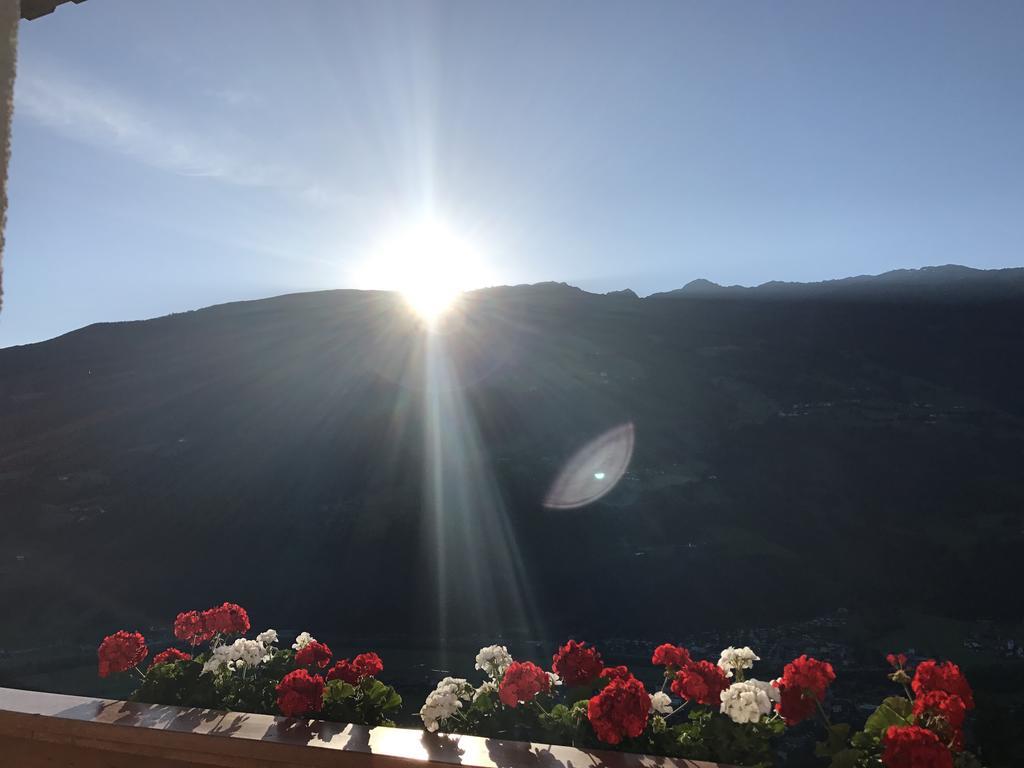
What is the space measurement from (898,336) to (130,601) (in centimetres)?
3301

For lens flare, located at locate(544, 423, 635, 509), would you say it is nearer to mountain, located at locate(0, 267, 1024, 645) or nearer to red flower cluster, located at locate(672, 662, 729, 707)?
mountain, located at locate(0, 267, 1024, 645)

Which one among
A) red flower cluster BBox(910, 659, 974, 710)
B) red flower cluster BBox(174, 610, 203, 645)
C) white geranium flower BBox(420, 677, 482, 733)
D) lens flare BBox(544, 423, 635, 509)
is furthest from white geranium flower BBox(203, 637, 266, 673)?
lens flare BBox(544, 423, 635, 509)

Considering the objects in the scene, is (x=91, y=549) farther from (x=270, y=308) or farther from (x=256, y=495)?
(x=270, y=308)

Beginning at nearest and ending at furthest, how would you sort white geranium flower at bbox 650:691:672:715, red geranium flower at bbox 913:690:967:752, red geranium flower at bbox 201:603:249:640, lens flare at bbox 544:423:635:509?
red geranium flower at bbox 913:690:967:752 < white geranium flower at bbox 650:691:672:715 < red geranium flower at bbox 201:603:249:640 < lens flare at bbox 544:423:635:509

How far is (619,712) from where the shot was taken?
1.79 meters

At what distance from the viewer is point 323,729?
6.65 ft

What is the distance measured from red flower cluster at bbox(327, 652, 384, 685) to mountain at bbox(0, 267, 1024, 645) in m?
14.5

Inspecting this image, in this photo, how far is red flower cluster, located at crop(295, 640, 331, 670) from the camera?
8.17 feet

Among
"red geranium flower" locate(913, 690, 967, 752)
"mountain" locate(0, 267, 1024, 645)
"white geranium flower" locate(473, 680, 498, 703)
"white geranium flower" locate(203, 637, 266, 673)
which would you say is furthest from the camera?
"mountain" locate(0, 267, 1024, 645)

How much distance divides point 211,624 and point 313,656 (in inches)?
23.0

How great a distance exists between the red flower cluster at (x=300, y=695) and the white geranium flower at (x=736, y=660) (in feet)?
4.49

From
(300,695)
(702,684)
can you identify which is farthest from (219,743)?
(702,684)

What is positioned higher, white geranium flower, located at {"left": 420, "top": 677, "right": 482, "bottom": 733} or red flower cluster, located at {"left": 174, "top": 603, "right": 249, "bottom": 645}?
white geranium flower, located at {"left": 420, "top": 677, "right": 482, "bottom": 733}

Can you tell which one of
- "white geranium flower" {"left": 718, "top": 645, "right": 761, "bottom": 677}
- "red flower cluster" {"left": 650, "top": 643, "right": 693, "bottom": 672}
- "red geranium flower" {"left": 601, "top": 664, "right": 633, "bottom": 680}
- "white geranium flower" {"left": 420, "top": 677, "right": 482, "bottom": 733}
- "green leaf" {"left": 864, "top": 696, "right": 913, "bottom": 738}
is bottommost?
"white geranium flower" {"left": 420, "top": 677, "right": 482, "bottom": 733}
